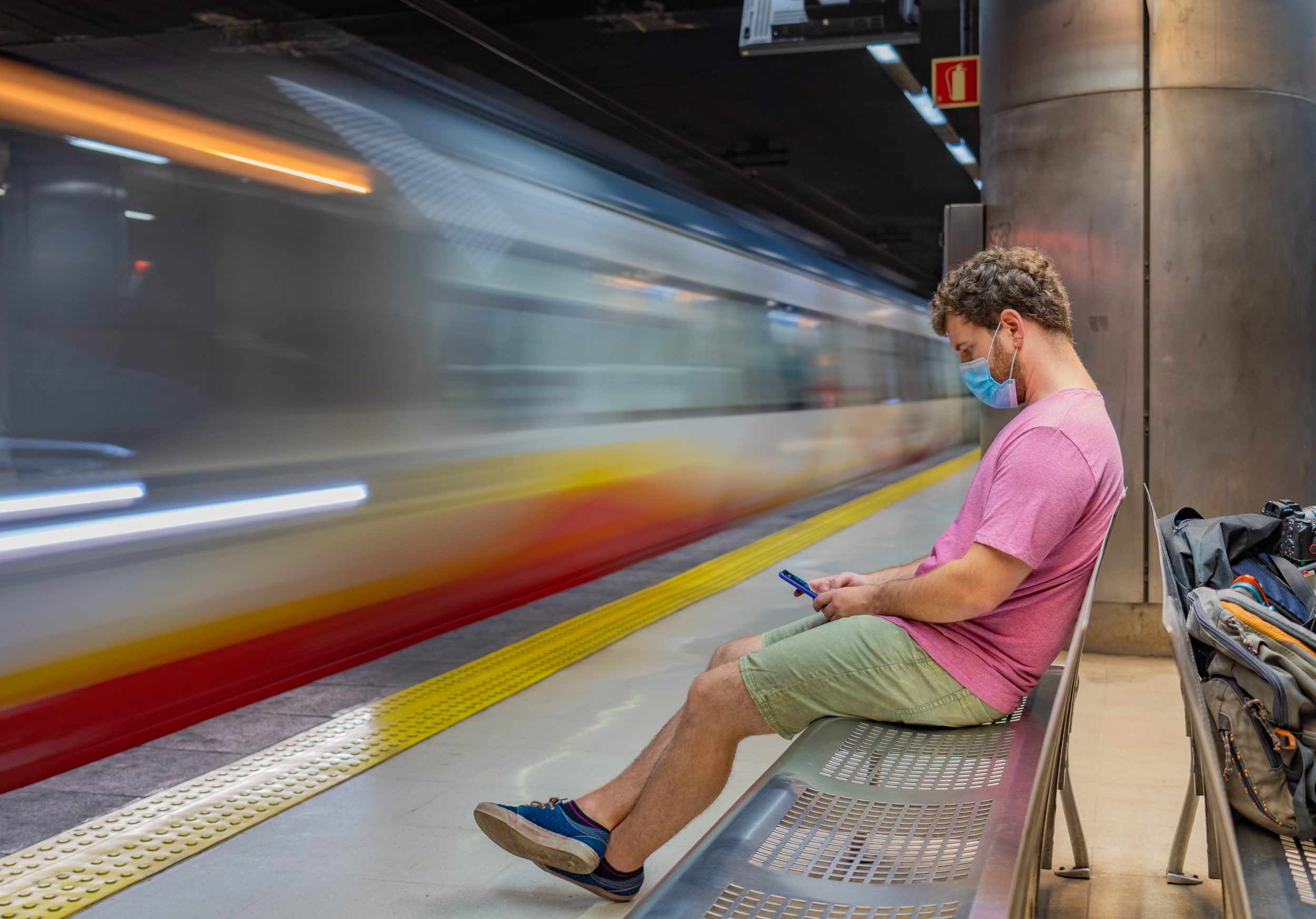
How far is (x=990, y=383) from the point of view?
2.50m

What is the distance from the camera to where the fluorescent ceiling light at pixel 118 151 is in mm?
3650

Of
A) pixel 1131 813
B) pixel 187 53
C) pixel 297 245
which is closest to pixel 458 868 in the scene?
pixel 1131 813

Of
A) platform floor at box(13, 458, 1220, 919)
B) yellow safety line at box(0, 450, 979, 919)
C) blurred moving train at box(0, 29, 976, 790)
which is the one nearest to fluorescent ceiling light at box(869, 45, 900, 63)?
blurred moving train at box(0, 29, 976, 790)

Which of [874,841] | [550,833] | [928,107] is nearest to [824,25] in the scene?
[550,833]

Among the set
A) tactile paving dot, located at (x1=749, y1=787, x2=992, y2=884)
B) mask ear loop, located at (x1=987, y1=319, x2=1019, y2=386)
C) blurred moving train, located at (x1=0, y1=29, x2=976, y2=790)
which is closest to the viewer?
tactile paving dot, located at (x1=749, y1=787, x2=992, y2=884)

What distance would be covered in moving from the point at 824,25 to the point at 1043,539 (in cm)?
467

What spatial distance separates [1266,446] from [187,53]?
174 inches

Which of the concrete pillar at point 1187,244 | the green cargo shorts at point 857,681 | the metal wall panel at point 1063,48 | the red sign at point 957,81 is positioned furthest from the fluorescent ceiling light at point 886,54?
the green cargo shorts at point 857,681

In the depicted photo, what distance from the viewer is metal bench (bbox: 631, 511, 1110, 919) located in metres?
1.65

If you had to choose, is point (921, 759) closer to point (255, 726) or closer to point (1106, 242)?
point (255, 726)

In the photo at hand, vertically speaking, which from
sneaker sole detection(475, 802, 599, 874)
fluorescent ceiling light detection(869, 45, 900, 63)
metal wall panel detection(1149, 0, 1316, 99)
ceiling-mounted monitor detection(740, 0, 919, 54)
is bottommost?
sneaker sole detection(475, 802, 599, 874)

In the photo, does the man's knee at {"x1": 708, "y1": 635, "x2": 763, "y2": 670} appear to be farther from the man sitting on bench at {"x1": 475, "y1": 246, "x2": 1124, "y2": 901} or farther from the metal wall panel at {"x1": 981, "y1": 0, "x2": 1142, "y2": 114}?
the metal wall panel at {"x1": 981, "y1": 0, "x2": 1142, "y2": 114}

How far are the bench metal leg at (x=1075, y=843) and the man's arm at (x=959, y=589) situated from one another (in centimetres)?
72

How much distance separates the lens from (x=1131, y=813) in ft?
10.6
